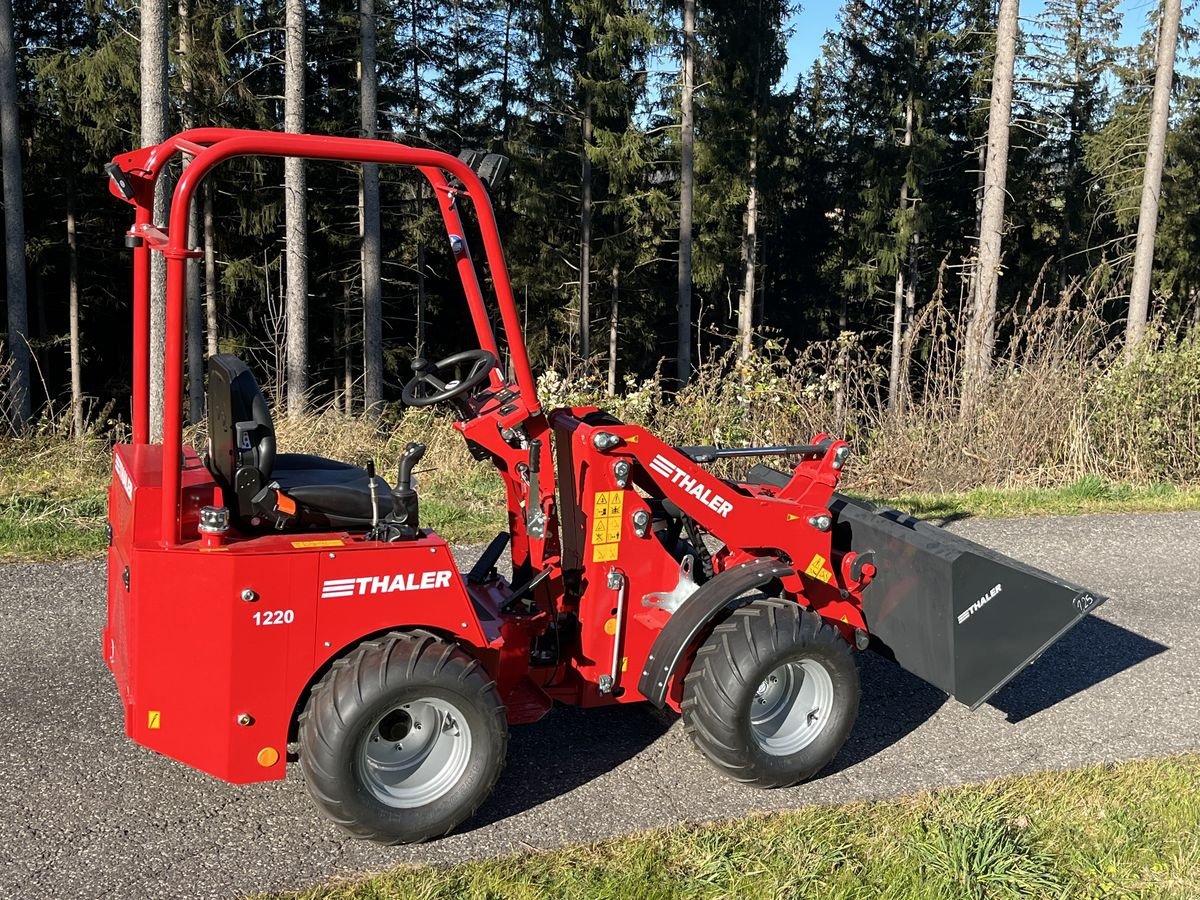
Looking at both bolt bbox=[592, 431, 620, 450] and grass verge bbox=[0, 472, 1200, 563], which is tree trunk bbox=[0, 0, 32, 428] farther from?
bolt bbox=[592, 431, 620, 450]

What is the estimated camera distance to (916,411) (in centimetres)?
989

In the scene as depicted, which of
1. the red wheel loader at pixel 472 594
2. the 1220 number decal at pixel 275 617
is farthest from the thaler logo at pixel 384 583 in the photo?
the 1220 number decal at pixel 275 617

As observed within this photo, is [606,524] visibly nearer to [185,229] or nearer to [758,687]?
[758,687]

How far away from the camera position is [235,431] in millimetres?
3443

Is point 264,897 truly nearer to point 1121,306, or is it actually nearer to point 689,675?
point 689,675

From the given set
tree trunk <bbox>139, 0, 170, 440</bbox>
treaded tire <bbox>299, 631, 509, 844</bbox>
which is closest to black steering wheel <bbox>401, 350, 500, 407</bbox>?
treaded tire <bbox>299, 631, 509, 844</bbox>

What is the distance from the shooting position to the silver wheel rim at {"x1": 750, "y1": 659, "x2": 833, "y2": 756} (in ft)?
13.2

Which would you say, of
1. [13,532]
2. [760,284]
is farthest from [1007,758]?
[760,284]

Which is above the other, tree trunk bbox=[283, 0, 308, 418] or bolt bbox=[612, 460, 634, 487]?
tree trunk bbox=[283, 0, 308, 418]

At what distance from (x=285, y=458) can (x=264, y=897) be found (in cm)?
167

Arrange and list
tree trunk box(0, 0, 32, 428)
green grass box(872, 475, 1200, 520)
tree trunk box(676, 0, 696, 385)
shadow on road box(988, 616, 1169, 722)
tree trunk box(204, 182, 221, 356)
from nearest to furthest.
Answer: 1. shadow on road box(988, 616, 1169, 722)
2. green grass box(872, 475, 1200, 520)
3. tree trunk box(0, 0, 32, 428)
4. tree trunk box(204, 182, 221, 356)
5. tree trunk box(676, 0, 696, 385)

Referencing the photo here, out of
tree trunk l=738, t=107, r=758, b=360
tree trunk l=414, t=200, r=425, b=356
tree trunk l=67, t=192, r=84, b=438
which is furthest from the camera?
tree trunk l=738, t=107, r=758, b=360

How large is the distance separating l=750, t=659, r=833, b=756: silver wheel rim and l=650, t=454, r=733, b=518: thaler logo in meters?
0.65

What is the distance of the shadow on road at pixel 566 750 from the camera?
152 inches
